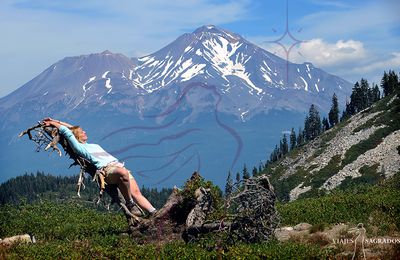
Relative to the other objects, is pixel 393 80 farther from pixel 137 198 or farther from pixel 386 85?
Result: pixel 137 198

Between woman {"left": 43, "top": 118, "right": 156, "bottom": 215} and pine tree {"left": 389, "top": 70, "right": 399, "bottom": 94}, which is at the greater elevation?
pine tree {"left": 389, "top": 70, "right": 399, "bottom": 94}

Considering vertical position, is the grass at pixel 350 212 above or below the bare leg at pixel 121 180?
Result: below

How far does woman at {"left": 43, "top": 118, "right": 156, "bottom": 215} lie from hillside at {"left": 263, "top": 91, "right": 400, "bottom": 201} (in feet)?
188

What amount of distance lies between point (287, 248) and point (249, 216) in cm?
268

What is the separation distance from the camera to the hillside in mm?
88281

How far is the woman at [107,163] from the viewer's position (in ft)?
70.8

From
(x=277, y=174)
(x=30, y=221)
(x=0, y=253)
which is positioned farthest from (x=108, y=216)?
(x=277, y=174)

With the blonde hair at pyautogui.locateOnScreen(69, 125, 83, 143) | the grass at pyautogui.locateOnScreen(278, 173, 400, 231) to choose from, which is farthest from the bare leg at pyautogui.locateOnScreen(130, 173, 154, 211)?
the grass at pyautogui.locateOnScreen(278, 173, 400, 231)

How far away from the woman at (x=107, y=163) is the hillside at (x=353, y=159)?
57.3m

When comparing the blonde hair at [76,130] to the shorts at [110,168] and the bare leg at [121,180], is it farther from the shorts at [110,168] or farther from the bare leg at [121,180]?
the bare leg at [121,180]

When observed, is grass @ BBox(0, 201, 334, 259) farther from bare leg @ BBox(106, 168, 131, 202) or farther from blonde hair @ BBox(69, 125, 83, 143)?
blonde hair @ BBox(69, 125, 83, 143)

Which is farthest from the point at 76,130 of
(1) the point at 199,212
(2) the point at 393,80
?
(2) the point at 393,80

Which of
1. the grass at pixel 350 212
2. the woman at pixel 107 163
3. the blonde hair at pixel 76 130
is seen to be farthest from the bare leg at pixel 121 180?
the grass at pixel 350 212

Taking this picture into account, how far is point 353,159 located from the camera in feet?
340
